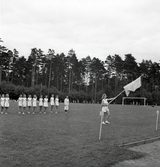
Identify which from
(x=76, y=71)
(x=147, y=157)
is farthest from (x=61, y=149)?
(x=76, y=71)

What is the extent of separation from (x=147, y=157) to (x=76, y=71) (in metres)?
90.1

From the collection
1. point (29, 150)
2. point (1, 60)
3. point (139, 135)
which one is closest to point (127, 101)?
point (1, 60)

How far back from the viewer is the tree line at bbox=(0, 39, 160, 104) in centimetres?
8519

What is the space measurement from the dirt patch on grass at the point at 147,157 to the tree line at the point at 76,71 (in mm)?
66963

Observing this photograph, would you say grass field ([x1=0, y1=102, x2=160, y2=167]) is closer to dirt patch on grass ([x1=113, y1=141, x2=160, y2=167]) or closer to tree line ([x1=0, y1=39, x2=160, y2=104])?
dirt patch on grass ([x1=113, y1=141, x2=160, y2=167])

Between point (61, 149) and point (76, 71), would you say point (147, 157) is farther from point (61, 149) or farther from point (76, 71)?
point (76, 71)

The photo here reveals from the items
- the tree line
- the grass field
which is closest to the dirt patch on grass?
the grass field

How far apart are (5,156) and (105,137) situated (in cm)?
570

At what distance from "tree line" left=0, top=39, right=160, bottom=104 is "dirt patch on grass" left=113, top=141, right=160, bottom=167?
220ft

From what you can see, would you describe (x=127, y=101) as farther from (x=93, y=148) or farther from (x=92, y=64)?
(x=93, y=148)

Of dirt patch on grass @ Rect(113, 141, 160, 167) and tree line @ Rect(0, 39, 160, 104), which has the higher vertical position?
tree line @ Rect(0, 39, 160, 104)

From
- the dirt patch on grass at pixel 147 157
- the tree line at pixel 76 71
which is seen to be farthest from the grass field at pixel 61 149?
the tree line at pixel 76 71

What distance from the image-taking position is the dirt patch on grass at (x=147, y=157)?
351 inches

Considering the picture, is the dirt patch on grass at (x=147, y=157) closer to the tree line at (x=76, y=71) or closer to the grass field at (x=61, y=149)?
the grass field at (x=61, y=149)
